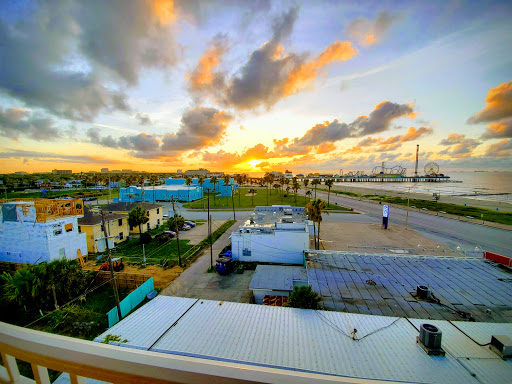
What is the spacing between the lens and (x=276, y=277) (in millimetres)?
→ 19422

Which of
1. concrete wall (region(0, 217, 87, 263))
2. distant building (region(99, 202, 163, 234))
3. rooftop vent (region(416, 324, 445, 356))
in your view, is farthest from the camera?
distant building (region(99, 202, 163, 234))

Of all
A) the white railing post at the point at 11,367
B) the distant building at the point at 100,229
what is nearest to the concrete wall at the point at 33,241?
the distant building at the point at 100,229

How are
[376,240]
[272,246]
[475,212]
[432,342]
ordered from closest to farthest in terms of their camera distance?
[432,342] < [272,246] < [376,240] < [475,212]

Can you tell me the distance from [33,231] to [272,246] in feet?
78.3

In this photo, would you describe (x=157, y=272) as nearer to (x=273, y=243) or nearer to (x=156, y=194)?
(x=273, y=243)

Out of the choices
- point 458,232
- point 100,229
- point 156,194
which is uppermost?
point 156,194

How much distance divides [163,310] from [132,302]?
5.45 meters

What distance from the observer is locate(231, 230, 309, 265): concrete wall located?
84.3 ft

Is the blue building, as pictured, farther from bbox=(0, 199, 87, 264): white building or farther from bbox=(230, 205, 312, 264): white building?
bbox=(230, 205, 312, 264): white building

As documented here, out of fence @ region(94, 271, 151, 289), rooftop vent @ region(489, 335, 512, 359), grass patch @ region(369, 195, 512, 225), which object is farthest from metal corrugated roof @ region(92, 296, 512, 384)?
grass patch @ region(369, 195, 512, 225)

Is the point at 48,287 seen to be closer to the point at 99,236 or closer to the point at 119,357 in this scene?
the point at 99,236

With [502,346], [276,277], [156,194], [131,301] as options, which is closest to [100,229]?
[131,301]

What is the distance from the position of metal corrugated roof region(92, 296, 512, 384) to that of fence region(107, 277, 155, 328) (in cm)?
294

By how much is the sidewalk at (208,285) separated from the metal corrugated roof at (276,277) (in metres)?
1.81
